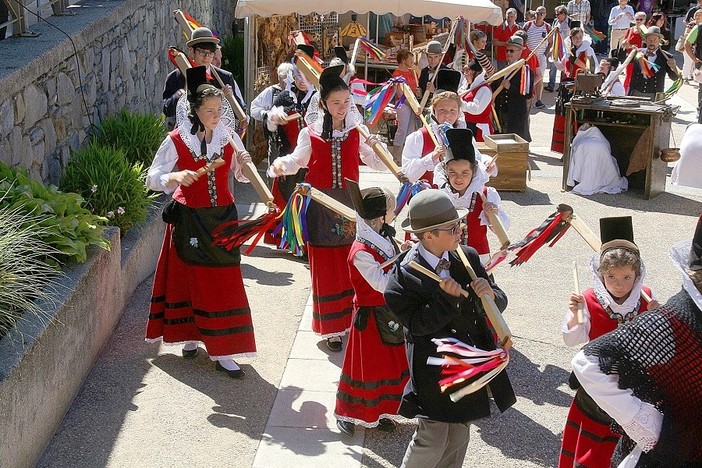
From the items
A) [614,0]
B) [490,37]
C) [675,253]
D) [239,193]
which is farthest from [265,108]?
[614,0]

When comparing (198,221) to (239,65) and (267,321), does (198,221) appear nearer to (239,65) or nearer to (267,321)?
(267,321)

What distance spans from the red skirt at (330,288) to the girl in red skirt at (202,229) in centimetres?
58

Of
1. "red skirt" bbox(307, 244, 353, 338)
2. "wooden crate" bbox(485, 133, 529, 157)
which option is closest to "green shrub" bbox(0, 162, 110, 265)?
"red skirt" bbox(307, 244, 353, 338)

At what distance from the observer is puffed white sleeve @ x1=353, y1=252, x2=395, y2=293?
5199mm

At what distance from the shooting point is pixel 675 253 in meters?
3.34

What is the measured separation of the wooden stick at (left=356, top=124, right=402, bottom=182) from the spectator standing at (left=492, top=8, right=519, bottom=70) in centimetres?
1260

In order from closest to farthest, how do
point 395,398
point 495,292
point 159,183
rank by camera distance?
point 495,292 → point 395,398 → point 159,183

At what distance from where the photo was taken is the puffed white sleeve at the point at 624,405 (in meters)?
3.25

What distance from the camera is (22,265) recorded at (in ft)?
17.8

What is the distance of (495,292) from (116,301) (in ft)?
11.1

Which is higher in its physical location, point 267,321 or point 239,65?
point 239,65

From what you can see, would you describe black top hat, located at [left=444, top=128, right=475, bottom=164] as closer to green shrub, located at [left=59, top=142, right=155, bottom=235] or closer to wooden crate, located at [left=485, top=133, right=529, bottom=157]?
green shrub, located at [left=59, top=142, right=155, bottom=235]

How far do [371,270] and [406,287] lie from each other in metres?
0.80

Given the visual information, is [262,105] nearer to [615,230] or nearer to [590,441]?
[615,230]
